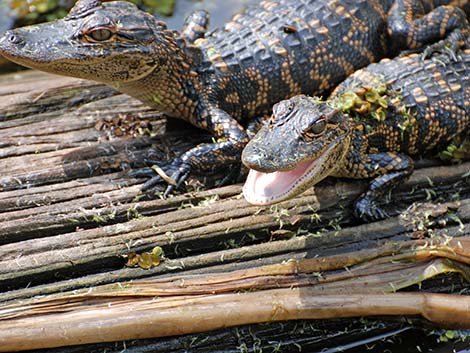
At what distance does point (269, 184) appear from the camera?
410 cm

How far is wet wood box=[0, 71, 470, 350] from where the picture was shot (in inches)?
167

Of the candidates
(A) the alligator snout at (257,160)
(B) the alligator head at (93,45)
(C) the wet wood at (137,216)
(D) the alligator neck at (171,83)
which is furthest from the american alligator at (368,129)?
(B) the alligator head at (93,45)

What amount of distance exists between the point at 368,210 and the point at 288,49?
125cm

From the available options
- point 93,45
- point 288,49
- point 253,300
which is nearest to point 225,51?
point 288,49

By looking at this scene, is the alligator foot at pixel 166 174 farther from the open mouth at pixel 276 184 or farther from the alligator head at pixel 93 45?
the open mouth at pixel 276 184

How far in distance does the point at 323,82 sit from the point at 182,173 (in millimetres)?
1203

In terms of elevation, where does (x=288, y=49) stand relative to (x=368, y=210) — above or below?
above

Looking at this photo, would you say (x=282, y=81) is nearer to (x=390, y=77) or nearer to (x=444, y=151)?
(x=390, y=77)

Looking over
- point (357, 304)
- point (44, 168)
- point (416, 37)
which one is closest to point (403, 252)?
point (357, 304)

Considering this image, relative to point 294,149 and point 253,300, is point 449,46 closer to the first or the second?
point 294,149

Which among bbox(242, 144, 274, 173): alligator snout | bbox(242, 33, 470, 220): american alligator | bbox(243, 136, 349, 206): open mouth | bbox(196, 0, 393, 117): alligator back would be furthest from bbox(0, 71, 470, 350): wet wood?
bbox(242, 144, 274, 173): alligator snout

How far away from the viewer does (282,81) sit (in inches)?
202

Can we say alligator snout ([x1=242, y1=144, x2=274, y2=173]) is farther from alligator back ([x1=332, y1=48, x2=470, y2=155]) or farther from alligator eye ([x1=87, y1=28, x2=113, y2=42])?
alligator eye ([x1=87, y1=28, x2=113, y2=42])

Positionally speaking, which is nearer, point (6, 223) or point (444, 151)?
point (6, 223)
